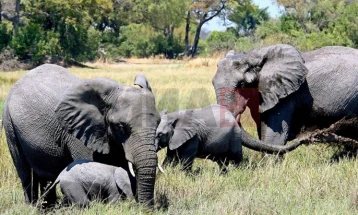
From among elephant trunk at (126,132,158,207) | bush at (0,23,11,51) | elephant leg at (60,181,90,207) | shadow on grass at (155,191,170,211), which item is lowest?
bush at (0,23,11,51)

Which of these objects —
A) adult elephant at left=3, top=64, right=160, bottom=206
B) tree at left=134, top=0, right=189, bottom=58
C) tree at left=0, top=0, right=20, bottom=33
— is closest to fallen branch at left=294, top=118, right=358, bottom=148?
adult elephant at left=3, top=64, right=160, bottom=206

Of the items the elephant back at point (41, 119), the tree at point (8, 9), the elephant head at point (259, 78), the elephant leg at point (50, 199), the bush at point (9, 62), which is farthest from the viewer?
the tree at point (8, 9)

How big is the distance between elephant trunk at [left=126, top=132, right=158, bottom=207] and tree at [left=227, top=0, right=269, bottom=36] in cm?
4552

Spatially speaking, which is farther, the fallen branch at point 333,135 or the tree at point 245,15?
the tree at point 245,15

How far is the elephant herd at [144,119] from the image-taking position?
488 cm

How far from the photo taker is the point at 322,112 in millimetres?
7898

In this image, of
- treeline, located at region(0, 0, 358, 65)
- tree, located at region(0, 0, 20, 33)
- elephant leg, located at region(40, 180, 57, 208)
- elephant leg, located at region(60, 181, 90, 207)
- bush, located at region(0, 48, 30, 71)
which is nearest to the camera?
elephant leg, located at region(60, 181, 90, 207)

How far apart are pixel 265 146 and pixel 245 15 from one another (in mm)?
60672

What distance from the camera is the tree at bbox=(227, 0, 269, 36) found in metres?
52.9

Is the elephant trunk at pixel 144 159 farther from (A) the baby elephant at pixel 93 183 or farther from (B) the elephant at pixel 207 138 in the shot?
(B) the elephant at pixel 207 138

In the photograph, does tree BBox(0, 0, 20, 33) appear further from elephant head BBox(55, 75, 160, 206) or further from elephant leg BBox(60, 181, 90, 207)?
elephant leg BBox(60, 181, 90, 207)

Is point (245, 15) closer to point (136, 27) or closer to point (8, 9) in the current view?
point (136, 27)

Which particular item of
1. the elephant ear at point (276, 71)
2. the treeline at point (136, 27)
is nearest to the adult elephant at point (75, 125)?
the elephant ear at point (276, 71)

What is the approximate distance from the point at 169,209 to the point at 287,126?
9.73 feet
